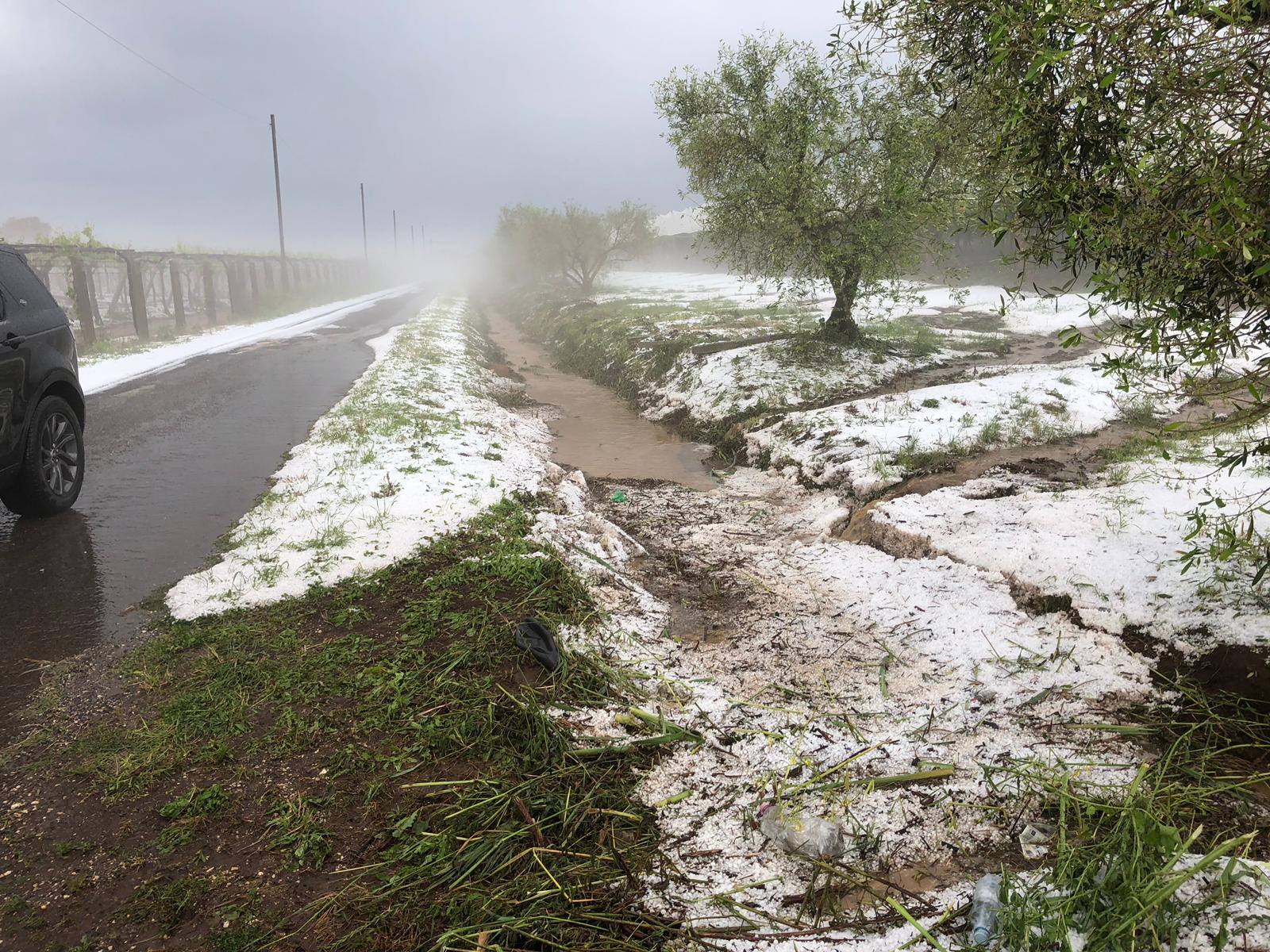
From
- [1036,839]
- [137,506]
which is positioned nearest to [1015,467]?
[1036,839]

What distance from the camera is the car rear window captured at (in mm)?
6539

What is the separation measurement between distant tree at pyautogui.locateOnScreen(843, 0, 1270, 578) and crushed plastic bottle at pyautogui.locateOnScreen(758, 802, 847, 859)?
2.18 m

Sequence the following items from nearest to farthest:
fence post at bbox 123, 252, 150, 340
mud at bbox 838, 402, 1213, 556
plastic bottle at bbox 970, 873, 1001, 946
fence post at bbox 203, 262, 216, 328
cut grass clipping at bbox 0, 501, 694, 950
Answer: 1. plastic bottle at bbox 970, 873, 1001, 946
2. cut grass clipping at bbox 0, 501, 694, 950
3. mud at bbox 838, 402, 1213, 556
4. fence post at bbox 123, 252, 150, 340
5. fence post at bbox 203, 262, 216, 328

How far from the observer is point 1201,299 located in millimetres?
3752

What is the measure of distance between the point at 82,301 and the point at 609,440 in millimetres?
17162

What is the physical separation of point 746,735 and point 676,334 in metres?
17.4

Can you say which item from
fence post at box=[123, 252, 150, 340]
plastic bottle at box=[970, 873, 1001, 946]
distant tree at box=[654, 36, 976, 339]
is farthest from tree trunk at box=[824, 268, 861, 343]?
fence post at box=[123, 252, 150, 340]

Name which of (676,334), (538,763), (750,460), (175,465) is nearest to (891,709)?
(538,763)

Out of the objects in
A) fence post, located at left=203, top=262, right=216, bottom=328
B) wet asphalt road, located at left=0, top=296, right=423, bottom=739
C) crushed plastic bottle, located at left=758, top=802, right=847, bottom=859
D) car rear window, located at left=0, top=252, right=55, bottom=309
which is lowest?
crushed plastic bottle, located at left=758, top=802, right=847, bottom=859

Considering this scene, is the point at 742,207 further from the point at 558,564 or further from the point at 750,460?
the point at 558,564

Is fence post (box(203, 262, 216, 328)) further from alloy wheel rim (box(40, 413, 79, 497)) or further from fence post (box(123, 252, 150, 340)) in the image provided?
alloy wheel rim (box(40, 413, 79, 497))

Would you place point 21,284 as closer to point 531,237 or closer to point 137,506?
point 137,506

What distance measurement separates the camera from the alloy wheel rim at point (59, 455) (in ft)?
22.3

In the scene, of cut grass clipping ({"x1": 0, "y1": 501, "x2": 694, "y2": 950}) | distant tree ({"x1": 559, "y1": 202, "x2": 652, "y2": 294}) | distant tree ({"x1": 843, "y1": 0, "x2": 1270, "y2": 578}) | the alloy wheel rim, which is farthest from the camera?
distant tree ({"x1": 559, "y1": 202, "x2": 652, "y2": 294})
